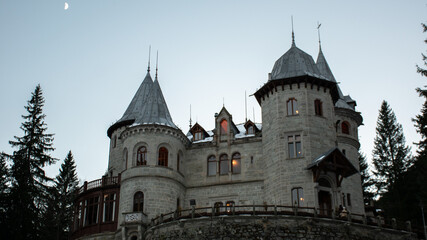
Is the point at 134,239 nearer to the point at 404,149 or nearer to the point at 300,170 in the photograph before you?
the point at 300,170

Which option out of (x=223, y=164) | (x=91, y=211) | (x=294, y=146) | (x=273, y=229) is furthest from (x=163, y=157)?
(x=273, y=229)

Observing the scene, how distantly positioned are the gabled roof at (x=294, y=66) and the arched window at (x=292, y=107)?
212 cm

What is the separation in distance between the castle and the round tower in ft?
0.26

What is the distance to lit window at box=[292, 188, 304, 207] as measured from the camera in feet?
118

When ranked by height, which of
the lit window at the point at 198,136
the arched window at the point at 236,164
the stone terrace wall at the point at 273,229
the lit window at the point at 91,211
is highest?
the lit window at the point at 198,136

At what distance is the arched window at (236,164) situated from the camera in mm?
41781

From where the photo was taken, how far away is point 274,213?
3231 centimetres

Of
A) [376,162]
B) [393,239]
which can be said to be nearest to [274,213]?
[393,239]

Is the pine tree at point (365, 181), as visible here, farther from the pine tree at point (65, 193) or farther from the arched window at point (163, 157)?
the pine tree at point (65, 193)

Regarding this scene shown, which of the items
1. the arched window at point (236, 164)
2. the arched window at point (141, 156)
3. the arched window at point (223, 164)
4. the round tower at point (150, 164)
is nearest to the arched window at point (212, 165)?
the arched window at point (223, 164)

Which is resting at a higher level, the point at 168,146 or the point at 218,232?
the point at 168,146

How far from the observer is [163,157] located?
40656 millimetres

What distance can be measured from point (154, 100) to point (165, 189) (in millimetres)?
8763

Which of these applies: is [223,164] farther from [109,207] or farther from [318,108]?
[109,207]
